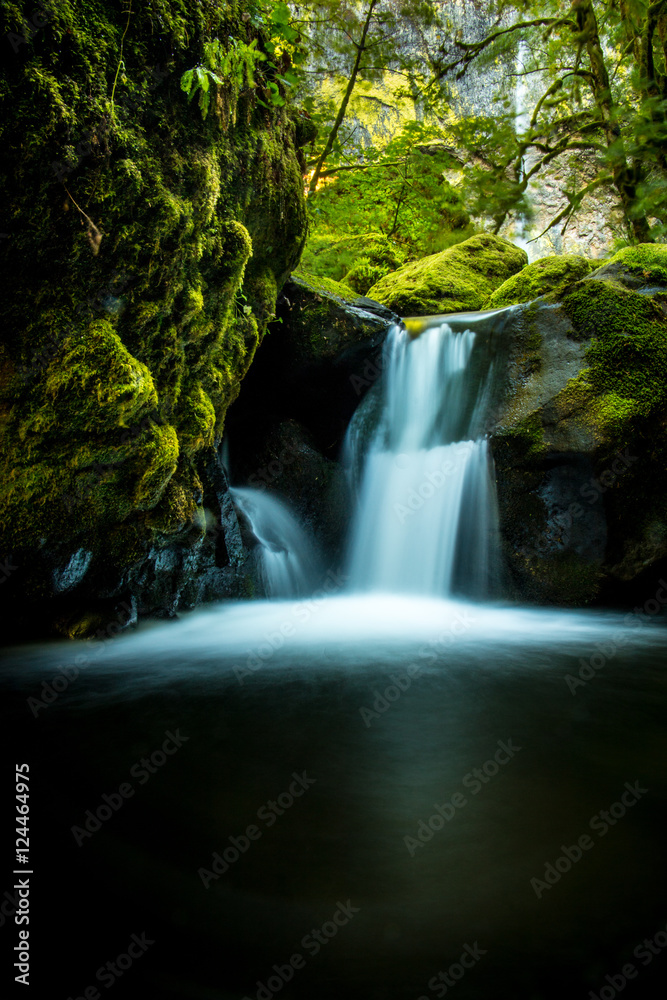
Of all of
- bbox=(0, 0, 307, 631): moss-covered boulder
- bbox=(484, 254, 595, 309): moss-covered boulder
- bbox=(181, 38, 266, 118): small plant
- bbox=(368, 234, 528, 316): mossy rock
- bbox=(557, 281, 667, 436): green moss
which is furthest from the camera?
bbox=(368, 234, 528, 316): mossy rock

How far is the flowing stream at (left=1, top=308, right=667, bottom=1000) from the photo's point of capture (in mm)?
1445

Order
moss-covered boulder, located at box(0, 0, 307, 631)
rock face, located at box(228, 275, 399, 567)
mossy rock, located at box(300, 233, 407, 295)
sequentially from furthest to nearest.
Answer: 1. mossy rock, located at box(300, 233, 407, 295)
2. rock face, located at box(228, 275, 399, 567)
3. moss-covered boulder, located at box(0, 0, 307, 631)

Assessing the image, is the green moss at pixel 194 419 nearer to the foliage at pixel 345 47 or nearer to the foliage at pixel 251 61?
the foliage at pixel 251 61

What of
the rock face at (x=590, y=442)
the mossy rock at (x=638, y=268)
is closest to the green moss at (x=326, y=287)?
the rock face at (x=590, y=442)

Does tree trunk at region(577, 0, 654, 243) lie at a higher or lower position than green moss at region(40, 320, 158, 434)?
higher

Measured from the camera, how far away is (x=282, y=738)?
9.41ft

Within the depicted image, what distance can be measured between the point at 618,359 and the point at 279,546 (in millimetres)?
5005

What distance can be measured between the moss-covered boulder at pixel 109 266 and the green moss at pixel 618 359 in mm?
4600

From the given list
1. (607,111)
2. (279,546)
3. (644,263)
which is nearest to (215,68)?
(279,546)

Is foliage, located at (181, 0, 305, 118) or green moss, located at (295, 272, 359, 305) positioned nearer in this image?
foliage, located at (181, 0, 305, 118)

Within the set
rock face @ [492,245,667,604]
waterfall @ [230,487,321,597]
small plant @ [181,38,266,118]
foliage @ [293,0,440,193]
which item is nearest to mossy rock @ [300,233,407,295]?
foliage @ [293,0,440,193]

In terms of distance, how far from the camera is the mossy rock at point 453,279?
11.2 m

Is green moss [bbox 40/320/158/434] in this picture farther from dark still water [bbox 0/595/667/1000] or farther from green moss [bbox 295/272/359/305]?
green moss [bbox 295/272/359/305]

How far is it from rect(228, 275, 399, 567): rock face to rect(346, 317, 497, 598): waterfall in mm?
366
